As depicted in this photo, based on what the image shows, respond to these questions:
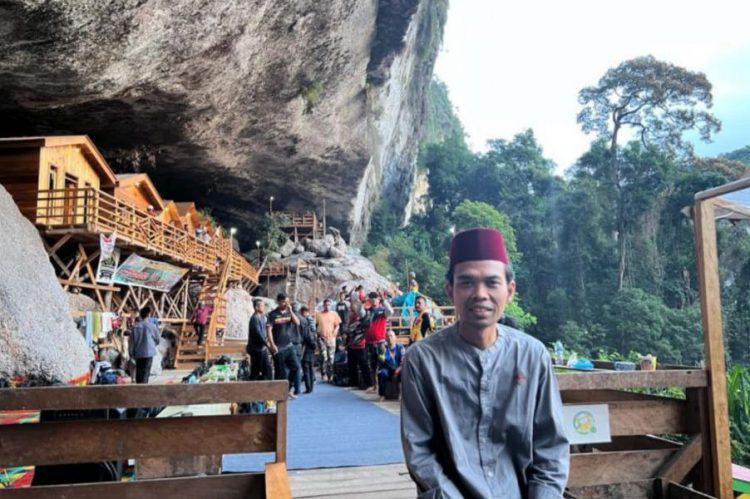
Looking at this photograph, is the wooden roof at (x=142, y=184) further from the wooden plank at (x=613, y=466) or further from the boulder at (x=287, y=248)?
the wooden plank at (x=613, y=466)

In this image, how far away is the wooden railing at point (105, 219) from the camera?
40.6ft

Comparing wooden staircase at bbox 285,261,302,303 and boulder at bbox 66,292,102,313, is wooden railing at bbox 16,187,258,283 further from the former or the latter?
wooden staircase at bbox 285,261,302,303

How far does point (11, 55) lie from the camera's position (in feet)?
35.2

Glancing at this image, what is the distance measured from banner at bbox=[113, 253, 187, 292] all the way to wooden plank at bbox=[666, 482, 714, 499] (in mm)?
13891

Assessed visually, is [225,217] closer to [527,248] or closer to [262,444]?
[527,248]

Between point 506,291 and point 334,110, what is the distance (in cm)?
2058

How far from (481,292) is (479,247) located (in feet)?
0.62

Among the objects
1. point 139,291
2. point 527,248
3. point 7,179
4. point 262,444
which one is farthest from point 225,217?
point 262,444

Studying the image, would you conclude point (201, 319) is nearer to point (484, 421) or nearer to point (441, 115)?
point (484, 421)

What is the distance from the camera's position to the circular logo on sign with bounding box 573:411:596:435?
351 cm

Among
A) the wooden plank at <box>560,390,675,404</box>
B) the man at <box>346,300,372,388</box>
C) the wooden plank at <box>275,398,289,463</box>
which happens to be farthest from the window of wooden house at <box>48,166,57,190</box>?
the wooden plank at <box>560,390,675,404</box>

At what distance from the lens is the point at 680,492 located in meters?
3.51

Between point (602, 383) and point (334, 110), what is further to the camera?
point (334, 110)

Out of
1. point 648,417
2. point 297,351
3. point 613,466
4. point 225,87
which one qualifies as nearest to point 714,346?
point 648,417
